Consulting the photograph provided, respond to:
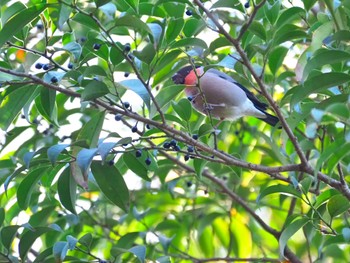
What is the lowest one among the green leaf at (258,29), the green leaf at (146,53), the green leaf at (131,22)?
the green leaf at (146,53)

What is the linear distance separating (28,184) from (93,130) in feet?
0.88

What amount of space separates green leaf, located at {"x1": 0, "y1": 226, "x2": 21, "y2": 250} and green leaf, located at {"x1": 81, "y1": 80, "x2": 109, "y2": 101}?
54cm

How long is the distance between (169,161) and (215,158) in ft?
1.81

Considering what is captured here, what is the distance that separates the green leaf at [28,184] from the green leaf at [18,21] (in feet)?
1.41

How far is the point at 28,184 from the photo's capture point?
7.46 ft

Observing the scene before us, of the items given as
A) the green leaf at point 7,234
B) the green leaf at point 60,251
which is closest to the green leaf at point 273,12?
the green leaf at point 60,251

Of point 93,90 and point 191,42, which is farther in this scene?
point 191,42

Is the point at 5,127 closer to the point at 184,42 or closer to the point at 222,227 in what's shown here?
the point at 184,42

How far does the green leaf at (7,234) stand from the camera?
2.29 meters

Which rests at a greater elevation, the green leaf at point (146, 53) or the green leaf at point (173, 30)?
the green leaf at point (173, 30)

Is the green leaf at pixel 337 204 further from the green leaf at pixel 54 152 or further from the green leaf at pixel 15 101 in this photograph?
the green leaf at pixel 15 101

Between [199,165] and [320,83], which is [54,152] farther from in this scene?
[320,83]

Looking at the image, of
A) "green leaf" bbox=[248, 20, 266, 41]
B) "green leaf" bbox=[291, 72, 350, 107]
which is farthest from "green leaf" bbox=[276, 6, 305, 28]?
"green leaf" bbox=[291, 72, 350, 107]

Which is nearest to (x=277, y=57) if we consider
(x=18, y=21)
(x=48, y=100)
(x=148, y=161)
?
(x=148, y=161)
